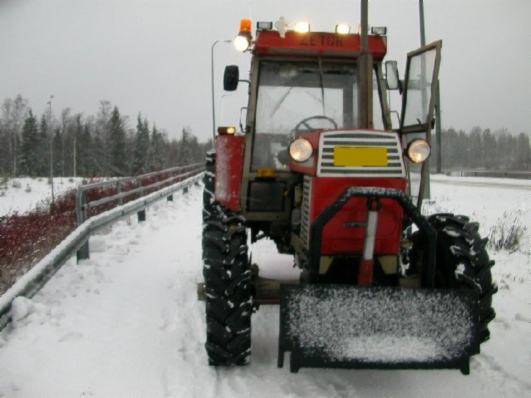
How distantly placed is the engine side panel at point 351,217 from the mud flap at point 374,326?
53 cm

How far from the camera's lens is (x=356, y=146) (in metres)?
3.46

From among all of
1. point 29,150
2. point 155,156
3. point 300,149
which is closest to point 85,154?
point 29,150

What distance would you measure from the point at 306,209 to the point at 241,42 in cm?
166

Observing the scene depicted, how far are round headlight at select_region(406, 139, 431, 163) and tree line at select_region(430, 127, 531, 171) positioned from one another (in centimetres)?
10720

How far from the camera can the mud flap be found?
10.2ft

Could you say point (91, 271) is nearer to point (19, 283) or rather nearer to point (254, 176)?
point (19, 283)

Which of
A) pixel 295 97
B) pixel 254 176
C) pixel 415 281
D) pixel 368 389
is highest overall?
pixel 295 97

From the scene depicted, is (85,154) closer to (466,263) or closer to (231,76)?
(231,76)

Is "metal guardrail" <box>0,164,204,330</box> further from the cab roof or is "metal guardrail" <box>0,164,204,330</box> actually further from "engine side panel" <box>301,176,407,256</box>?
the cab roof

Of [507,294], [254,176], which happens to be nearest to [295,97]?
[254,176]

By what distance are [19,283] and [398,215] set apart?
2.99 meters

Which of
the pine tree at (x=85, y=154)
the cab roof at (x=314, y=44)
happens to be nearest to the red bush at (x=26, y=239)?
the cab roof at (x=314, y=44)

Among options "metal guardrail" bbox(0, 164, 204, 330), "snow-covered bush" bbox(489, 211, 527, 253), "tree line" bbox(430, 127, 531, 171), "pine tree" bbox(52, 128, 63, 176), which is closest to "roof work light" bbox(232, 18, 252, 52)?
"metal guardrail" bbox(0, 164, 204, 330)

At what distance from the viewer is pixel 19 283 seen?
417 cm
